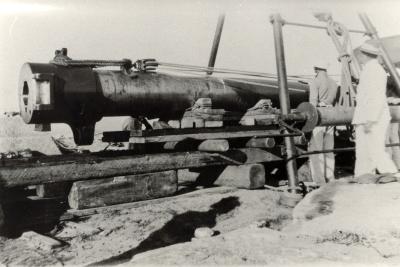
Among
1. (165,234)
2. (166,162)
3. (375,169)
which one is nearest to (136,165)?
(166,162)

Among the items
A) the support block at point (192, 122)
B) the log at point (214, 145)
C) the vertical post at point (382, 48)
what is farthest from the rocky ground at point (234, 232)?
the vertical post at point (382, 48)

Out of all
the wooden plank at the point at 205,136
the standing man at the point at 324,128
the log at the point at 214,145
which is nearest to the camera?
the wooden plank at the point at 205,136

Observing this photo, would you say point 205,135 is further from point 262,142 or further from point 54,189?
point 54,189

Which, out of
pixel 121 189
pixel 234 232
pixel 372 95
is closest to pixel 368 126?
pixel 372 95

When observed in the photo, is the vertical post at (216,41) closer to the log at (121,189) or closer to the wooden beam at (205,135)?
the wooden beam at (205,135)

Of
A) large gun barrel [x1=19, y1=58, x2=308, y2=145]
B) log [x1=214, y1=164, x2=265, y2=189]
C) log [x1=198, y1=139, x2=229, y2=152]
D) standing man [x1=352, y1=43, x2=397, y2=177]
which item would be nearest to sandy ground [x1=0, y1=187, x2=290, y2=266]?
log [x1=214, y1=164, x2=265, y2=189]

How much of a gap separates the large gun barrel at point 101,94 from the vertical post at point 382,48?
2.39m

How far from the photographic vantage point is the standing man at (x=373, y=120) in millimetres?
5634

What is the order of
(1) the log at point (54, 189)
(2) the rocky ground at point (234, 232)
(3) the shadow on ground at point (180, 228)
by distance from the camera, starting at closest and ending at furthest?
(2) the rocky ground at point (234, 232) < (3) the shadow on ground at point (180, 228) < (1) the log at point (54, 189)

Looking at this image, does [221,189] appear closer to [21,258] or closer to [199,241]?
[199,241]

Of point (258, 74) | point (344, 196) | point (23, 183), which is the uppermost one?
point (258, 74)

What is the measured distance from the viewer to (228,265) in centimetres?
263

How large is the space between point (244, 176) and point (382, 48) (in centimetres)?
320

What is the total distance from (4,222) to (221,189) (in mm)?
2659
